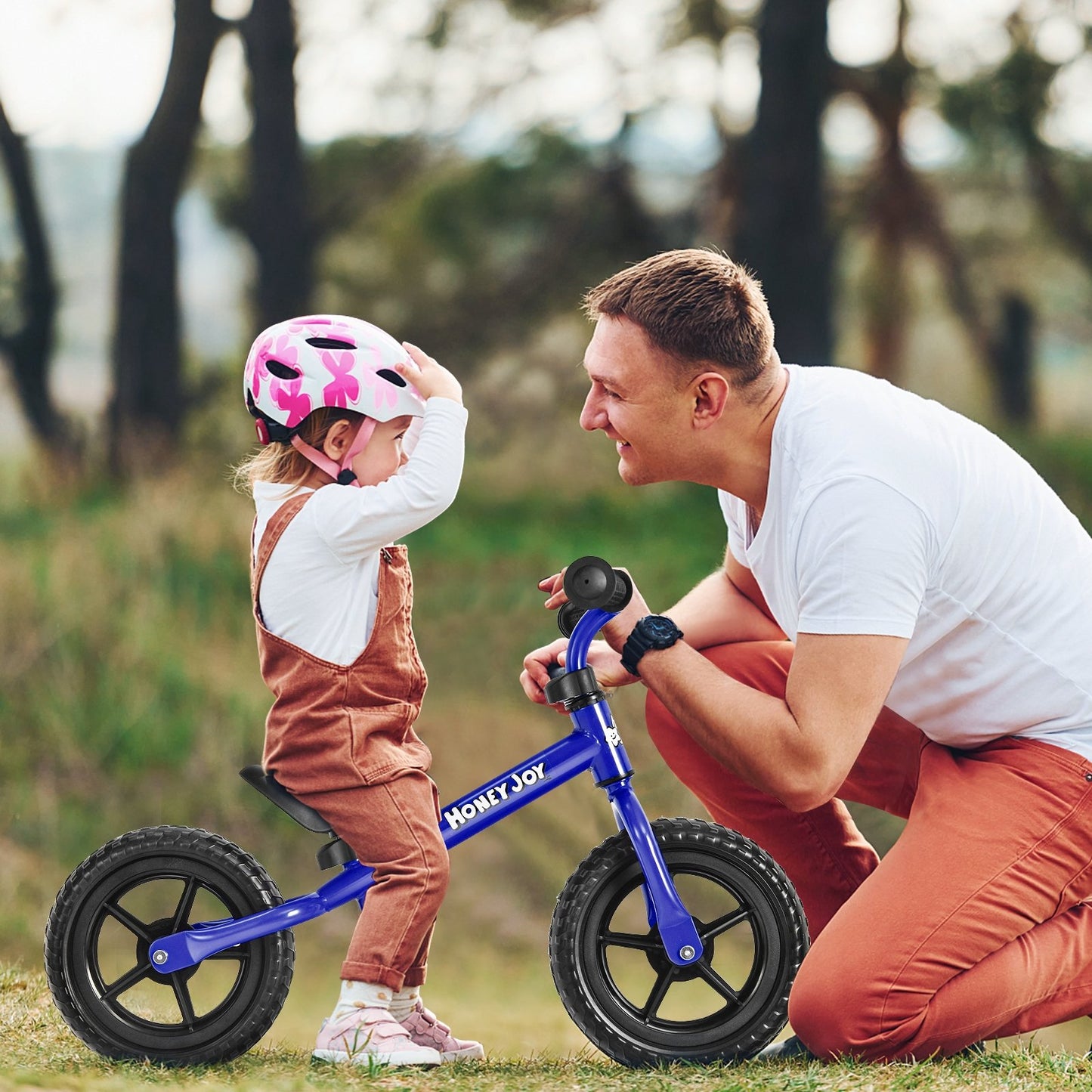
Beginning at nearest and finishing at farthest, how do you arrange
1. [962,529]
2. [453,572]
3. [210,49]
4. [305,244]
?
[962,529]
[453,572]
[210,49]
[305,244]

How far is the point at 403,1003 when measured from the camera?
270 centimetres

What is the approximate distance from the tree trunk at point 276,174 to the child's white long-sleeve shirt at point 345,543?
7327 millimetres

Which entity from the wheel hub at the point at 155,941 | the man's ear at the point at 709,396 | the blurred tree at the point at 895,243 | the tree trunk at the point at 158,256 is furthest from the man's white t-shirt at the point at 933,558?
the blurred tree at the point at 895,243

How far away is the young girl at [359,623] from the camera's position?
8.51ft

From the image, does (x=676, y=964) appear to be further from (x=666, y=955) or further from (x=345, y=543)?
(x=345, y=543)

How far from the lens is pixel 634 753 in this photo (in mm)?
5684

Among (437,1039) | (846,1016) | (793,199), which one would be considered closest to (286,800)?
(437,1039)

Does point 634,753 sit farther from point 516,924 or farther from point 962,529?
point 962,529

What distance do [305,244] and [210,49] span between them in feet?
4.83

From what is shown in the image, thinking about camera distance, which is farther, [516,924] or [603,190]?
[603,190]

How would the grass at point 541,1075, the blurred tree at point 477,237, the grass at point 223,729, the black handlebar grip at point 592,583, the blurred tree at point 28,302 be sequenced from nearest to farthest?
the grass at point 541,1075 → the black handlebar grip at point 592,583 → the grass at point 223,729 → the blurred tree at point 28,302 → the blurred tree at point 477,237

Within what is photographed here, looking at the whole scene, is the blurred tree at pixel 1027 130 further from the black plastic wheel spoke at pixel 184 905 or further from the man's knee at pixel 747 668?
the black plastic wheel spoke at pixel 184 905

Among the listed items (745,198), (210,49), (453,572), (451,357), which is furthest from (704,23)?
(453,572)

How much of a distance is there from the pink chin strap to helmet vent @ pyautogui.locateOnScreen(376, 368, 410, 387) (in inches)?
3.3
